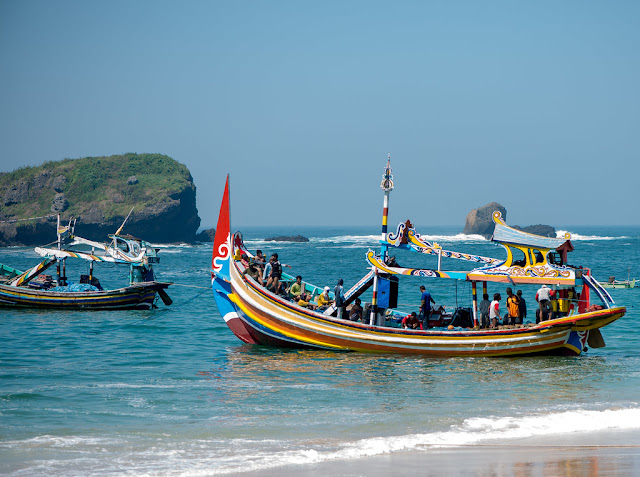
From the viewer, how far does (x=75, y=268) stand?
214 feet

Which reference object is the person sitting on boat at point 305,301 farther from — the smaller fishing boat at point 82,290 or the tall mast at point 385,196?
the smaller fishing boat at point 82,290

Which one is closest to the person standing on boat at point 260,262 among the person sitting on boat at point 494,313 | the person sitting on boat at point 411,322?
the person sitting on boat at point 411,322

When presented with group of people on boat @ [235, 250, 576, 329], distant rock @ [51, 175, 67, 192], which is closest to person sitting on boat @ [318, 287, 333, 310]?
group of people on boat @ [235, 250, 576, 329]

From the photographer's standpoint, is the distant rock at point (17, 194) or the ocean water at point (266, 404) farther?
the distant rock at point (17, 194)

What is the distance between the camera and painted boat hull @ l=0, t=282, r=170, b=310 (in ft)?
107

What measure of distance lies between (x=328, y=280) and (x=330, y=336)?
105ft

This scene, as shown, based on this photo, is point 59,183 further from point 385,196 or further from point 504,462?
point 504,462

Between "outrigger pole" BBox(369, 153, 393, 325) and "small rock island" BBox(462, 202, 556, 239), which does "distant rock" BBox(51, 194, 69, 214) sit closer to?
"small rock island" BBox(462, 202, 556, 239)

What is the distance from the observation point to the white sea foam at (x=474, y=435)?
11773 millimetres

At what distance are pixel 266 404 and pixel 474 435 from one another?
4720 millimetres

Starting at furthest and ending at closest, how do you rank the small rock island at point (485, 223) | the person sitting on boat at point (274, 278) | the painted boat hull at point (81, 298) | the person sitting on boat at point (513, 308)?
the small rock island at point (485, 223) → the painted boat hull at point (81, 298) → the person sitting on boat at point (274, 278) → the person sitting on boat at point (513, 308)

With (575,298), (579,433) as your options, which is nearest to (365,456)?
(579,433)

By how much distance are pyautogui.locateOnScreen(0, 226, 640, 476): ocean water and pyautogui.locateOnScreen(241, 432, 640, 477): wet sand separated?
22cm

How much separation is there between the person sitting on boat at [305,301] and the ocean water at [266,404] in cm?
146
